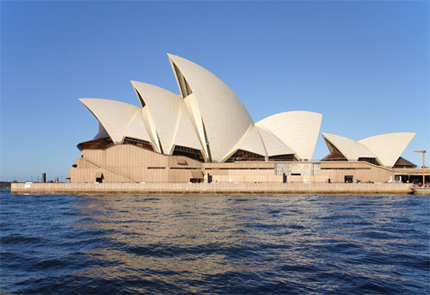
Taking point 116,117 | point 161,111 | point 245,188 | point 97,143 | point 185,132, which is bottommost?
point 245,188

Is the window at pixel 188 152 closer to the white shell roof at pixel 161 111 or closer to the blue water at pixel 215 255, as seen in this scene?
the white shell roof at pixel 161 111

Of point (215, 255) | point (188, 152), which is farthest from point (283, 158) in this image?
point (215, 255)

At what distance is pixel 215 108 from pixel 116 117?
17857 millimetres

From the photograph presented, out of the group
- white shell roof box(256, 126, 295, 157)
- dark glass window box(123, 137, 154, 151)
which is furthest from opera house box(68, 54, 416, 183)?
white shell roof box(256, 126, 295, 157)

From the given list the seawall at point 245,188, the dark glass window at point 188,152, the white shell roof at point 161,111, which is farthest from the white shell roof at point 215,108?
the seawall at point 245,188

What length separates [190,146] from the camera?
5419cm

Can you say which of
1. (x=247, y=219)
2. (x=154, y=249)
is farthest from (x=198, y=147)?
(x=154, y=249)

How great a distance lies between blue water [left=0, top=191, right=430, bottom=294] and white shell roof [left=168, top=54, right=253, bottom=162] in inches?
1348

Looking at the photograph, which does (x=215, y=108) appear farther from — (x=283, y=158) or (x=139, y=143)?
(x=283, y=158)

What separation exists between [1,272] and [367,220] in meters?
21.6

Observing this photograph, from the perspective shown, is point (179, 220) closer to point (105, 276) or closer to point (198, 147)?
point (105, 276)

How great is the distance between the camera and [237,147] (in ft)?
190

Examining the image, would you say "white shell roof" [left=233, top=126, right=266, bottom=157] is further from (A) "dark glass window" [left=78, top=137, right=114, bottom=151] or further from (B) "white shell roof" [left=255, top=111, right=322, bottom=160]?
(A) "dark glass window" [left=78, top=137, right=114, bottom=151]

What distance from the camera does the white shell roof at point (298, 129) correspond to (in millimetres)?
61781
